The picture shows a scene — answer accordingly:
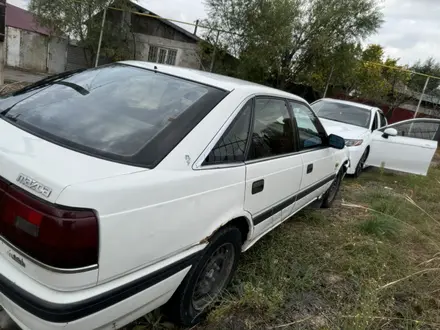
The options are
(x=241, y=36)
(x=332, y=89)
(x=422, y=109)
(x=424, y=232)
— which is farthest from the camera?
(x=422, y=109)

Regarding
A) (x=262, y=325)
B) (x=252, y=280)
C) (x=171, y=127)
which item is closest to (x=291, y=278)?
(x=252, y=280)

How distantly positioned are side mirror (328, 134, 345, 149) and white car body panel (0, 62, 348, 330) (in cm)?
189

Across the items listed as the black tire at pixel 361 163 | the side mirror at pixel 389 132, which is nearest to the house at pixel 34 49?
the black tire at pixel 361 163

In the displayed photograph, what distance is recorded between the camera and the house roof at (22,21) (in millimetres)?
19666

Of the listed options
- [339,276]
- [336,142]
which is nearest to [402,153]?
[336,142]

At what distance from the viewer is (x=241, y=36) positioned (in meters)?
15.8

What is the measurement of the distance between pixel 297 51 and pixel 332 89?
3844mm

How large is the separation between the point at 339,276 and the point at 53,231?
2.59m

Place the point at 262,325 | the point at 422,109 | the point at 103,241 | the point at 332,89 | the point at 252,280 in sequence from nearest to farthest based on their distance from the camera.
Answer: the point at 103,241
the point at 262,325
the point at 252,280
the point at 332,89
the point at 422,109

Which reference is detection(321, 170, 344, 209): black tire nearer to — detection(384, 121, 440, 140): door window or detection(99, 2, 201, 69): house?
detection(384, 121, 440, 140): door window

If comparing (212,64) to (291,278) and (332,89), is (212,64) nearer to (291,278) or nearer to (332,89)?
(332,89)

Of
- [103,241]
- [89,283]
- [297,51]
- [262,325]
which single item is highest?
[297,51]

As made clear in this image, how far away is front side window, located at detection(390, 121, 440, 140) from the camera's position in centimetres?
735

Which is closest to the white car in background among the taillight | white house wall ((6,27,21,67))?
the taillight
